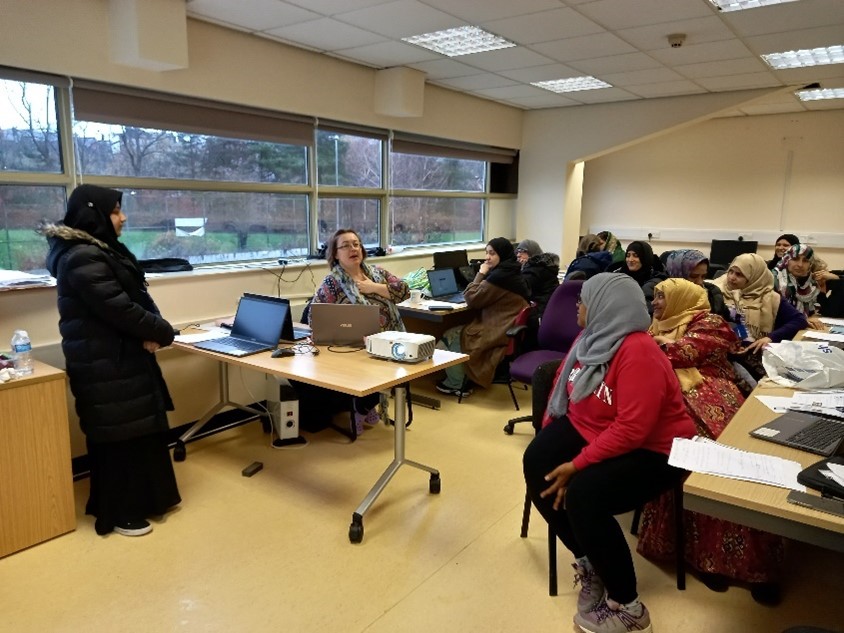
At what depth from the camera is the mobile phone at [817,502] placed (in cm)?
138

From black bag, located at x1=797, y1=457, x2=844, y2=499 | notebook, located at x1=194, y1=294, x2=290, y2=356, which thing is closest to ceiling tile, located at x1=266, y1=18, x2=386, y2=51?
notebook, located at x1=194, y1=294, x2=290, y2=356

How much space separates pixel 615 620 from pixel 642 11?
3.11 m

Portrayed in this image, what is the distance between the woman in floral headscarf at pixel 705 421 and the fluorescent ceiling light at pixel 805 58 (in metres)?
2.73

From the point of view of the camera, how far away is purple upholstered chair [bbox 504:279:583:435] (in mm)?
3580

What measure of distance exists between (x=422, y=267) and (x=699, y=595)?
3.80 metres

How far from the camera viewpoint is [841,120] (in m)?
6.37

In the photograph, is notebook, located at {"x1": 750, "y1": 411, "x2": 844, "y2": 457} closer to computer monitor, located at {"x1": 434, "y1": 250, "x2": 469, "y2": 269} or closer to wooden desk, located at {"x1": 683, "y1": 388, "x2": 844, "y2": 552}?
wooden desk, located at {"x1": 683, "y1": 388, "x2": 844, "y2": 552}

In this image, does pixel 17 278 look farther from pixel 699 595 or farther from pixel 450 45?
pixel 699 595

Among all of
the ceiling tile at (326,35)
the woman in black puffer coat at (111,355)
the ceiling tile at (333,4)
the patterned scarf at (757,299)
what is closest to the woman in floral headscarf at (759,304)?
the patterned scarf at (757,299)

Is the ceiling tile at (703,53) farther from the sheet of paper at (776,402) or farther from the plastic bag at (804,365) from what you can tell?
the sheet of paper at (776,402)

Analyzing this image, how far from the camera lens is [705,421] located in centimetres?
233

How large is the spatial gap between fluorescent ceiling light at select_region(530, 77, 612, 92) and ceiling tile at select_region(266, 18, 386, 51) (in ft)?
6.27

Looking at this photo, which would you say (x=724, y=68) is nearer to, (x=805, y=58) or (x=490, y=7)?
(x=805, y=58)

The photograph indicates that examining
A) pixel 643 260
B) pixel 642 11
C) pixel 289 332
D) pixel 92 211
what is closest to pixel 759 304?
pixel 643 260
